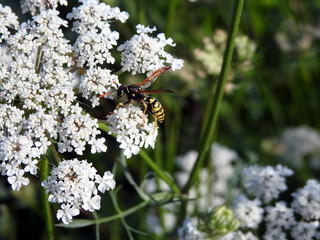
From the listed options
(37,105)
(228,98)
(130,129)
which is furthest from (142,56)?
(228,98)

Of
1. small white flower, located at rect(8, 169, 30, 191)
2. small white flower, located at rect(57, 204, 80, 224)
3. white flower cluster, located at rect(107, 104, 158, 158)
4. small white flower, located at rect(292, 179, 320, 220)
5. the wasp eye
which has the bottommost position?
small white flower, located at rect(57, 204, 80, 224)

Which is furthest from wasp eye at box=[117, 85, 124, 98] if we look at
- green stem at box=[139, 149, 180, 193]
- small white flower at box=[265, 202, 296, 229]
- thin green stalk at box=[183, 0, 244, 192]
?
small white flower at box=[265, 202, 296, 229]

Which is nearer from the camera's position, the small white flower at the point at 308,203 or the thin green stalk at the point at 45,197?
the thin green stalk at the point at 45,197

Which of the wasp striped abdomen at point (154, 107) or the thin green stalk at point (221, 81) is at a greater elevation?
the thin green stalk at point (221, 81)

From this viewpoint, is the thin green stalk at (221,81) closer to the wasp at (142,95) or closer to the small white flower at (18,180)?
the wasp at (142,95)

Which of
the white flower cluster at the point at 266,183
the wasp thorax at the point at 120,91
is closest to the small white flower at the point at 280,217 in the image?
the white flower cluster at the point at 266,183

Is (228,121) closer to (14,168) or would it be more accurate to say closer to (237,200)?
(237,200)

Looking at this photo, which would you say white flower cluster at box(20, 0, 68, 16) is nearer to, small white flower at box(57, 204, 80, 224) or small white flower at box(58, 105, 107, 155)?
small white flower at box(58, 105, 107, 155)
